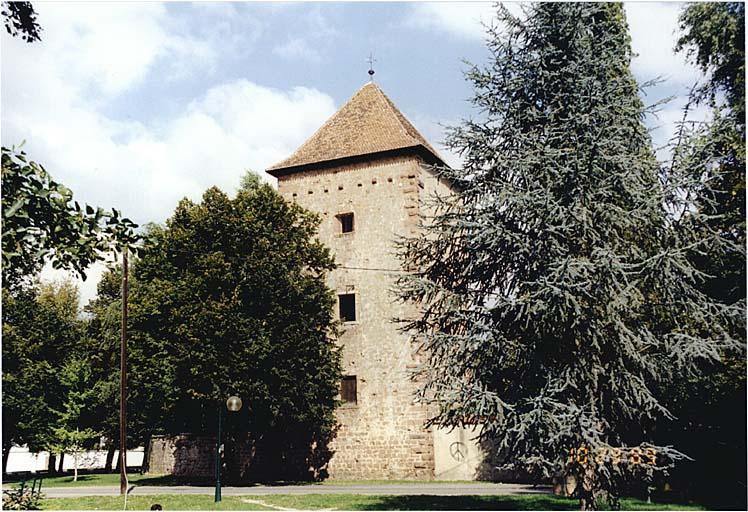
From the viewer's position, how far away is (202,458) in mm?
27609

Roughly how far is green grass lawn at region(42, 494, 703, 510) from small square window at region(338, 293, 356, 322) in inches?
304

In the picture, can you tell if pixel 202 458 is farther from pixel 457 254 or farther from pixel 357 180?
pixel 457 254

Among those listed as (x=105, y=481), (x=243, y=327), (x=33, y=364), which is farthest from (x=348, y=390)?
(x=33, y=364)

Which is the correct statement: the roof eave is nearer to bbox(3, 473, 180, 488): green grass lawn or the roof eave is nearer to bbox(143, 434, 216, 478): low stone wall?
bbox(143, 434, 216, 478): low stone wall

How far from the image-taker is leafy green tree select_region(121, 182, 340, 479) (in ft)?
67.6

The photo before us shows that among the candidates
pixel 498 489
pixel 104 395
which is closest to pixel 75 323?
pixel 104 395

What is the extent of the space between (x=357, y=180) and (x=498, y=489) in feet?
37.1

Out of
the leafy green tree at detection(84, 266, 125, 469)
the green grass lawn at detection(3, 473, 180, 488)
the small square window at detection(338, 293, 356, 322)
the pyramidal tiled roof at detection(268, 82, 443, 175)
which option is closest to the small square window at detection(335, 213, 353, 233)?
the pyramidal tiled roof at detection(268, 82, 443, 175)

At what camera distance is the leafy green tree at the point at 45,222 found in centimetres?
604

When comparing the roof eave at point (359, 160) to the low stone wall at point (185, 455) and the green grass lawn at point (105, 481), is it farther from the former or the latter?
the green grass lawn at point (105, 481)

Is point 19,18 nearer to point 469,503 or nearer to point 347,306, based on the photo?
point 469,503

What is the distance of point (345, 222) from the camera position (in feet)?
83.8

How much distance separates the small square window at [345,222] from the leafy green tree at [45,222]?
62.5ft

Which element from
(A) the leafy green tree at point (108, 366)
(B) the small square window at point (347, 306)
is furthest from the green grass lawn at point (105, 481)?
(B) the small square window at point (347, 306)
